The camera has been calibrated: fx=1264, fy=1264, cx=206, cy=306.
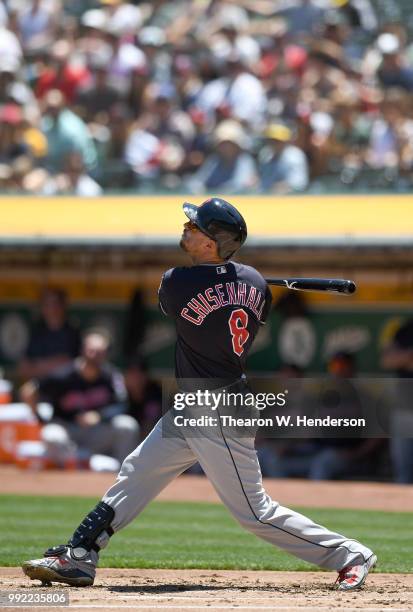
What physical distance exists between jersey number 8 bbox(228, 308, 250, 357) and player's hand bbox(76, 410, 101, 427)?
253 inches

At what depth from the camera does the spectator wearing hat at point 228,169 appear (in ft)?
39.7

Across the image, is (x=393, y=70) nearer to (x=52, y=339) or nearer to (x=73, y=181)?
(x=73, y=181)

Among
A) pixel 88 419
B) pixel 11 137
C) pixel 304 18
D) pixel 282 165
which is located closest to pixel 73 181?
pixel 11 137

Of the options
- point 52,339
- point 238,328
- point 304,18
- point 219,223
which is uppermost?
point 304,18

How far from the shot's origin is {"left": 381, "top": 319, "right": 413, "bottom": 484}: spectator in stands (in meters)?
11.0

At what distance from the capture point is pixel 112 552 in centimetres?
709

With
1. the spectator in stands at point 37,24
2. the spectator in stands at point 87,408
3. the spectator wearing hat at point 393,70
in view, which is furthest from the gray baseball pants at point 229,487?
the spectator in stands at point 37,24

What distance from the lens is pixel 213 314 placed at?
5461 mm

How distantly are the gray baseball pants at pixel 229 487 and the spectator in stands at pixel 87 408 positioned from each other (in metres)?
6.10

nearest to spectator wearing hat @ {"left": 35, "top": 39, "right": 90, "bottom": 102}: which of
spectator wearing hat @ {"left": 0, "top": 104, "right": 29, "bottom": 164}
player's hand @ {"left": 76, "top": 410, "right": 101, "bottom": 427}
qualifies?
spectator wearing hat @ {"left": 0, "top": 104, "right": 29, "bottom": 164}

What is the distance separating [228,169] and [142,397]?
2.34 m

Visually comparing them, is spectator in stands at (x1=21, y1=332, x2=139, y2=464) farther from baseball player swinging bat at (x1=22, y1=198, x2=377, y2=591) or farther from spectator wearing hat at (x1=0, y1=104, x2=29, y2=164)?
baseball player swinging bat at (x1=22, y1=198, x2=377, y2=591)

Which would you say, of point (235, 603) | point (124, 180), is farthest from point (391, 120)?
point (235, 603)

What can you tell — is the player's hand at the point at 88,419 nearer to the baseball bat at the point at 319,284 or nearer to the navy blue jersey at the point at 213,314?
the baseball bat at the point at 319,284
